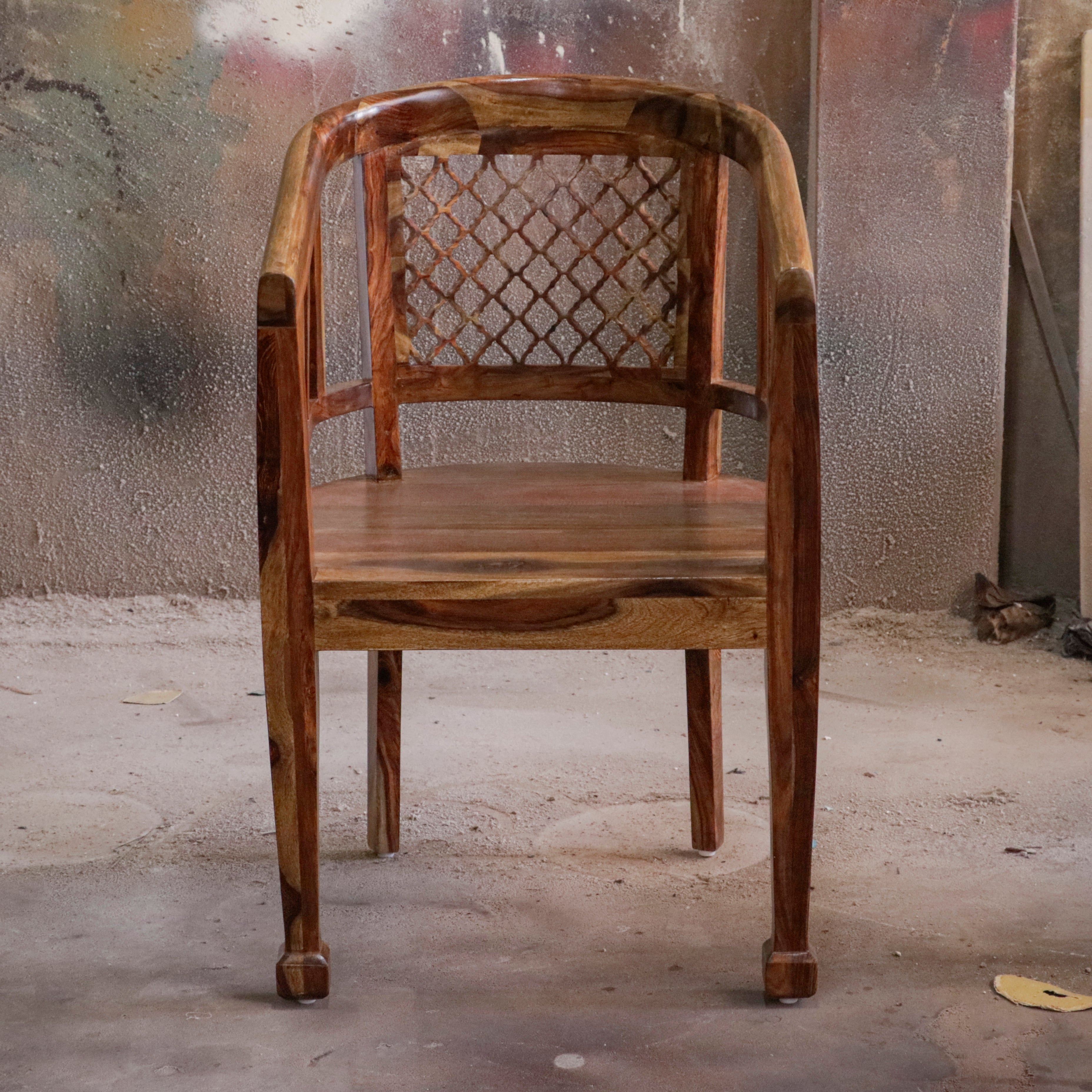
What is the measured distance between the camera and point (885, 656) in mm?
2787

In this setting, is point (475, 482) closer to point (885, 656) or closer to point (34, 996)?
point (34, 996)

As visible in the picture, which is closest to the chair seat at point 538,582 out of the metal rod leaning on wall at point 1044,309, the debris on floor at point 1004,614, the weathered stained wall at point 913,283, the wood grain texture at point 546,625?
the wood grain texture at point 546,625

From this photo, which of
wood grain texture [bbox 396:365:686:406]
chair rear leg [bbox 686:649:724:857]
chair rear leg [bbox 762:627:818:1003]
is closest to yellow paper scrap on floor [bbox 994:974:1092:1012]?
chair rear leg [bbox 762:627:818:1003]

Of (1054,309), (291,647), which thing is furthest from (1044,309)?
(291,647)

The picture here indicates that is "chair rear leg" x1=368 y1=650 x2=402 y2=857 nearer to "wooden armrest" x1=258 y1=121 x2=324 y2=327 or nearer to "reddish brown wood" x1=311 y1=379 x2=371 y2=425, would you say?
"reddish brown wood" x1=311 y1=379 x2=371 y2=425

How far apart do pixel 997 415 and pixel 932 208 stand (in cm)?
46

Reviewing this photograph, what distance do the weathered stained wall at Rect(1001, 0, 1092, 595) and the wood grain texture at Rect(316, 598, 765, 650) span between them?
1922mm

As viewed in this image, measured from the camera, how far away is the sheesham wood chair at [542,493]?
1251 mm

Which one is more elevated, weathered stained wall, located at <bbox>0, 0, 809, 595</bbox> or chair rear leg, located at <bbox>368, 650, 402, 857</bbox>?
weathered stained wall, located at <bbox>0, 0, 809, 595</bbox>

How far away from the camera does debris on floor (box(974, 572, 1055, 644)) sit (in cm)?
283

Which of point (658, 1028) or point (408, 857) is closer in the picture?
point (658, 1028)

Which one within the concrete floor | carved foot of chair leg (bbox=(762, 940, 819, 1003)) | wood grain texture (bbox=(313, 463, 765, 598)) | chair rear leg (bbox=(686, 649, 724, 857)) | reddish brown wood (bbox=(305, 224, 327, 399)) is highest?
reddish brown wood (bbox=(305, 224, 327, 399))

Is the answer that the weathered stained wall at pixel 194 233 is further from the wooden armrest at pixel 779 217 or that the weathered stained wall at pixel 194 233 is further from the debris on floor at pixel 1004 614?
the wooden armrest at pixel 779 217

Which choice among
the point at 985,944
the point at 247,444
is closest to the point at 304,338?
the point at 985,944
